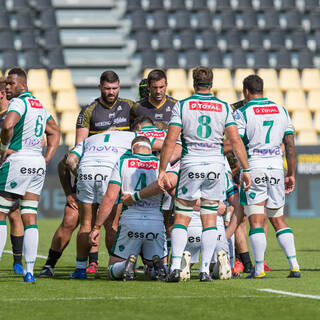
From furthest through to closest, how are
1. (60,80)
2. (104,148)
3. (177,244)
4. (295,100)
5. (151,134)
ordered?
(295,100) < (60,80) < (151,134) < (104,148) < (177,244)

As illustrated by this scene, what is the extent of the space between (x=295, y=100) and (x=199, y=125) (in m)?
19.8

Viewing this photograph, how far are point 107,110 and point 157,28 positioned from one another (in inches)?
737

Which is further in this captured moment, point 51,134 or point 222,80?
point 222,80

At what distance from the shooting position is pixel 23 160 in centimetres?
692

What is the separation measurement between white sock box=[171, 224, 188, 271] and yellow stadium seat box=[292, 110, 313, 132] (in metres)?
18.9

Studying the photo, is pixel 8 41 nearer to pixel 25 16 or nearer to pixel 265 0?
pixel 25 16

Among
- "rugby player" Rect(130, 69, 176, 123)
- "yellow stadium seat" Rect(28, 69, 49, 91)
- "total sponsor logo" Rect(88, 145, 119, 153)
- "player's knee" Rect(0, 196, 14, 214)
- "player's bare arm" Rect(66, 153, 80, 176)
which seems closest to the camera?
"player's knee" Rect(0, 196, 14, 214)

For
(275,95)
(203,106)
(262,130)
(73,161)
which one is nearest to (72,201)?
(73,161)

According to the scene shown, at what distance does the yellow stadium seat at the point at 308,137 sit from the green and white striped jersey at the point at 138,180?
717 inches

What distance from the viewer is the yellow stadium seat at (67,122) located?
946 inches

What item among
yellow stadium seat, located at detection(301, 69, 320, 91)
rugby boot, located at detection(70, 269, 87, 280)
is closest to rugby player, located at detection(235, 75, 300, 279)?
rugby boot, located at detection(70, 269, 87, 280)

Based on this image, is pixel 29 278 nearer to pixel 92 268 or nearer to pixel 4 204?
pixel 4 204

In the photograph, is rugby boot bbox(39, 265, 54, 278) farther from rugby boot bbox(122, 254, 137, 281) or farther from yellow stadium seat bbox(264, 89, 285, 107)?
yellow stadium seat bbox(264, 89, 285, 107)

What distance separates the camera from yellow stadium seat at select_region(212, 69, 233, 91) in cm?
2581
